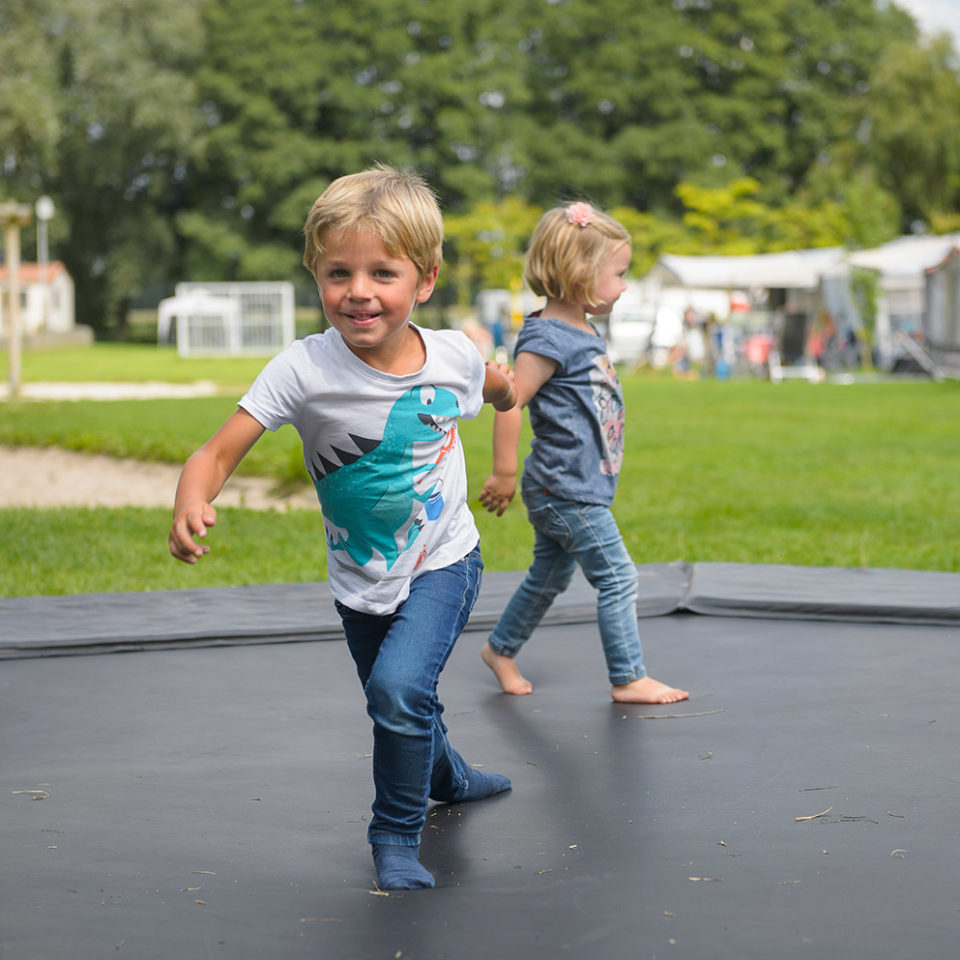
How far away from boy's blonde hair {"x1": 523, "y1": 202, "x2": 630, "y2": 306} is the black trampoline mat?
2.96 feet

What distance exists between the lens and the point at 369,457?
205 centimetres

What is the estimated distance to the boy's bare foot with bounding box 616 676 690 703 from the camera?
2.96 metres

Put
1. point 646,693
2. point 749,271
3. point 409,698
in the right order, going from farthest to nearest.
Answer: point 749,271 < point 646,693 < point 409,698

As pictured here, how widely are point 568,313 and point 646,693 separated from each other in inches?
33.6

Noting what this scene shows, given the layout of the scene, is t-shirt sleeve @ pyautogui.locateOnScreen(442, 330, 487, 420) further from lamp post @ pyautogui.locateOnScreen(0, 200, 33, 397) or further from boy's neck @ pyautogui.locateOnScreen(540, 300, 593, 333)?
lamp post @ pyautogui.locateOnScreen(0, 200, 33, 397)

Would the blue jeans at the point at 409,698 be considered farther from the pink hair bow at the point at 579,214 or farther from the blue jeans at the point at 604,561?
the pink hair bow at the point at 579,214

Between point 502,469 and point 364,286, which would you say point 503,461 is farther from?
point 364,286

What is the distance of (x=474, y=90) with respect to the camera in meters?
36.1

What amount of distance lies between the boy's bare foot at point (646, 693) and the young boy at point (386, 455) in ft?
3.02

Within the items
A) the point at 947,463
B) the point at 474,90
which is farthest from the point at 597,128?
the point at 947,463

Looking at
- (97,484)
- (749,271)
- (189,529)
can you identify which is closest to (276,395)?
(189,529)

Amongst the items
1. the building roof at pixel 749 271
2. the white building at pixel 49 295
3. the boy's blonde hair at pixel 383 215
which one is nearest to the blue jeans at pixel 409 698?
the boy's blonde hair at pixel 383 215

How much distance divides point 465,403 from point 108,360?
23.4 m

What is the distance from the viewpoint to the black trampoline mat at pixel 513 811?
1.72 metres
